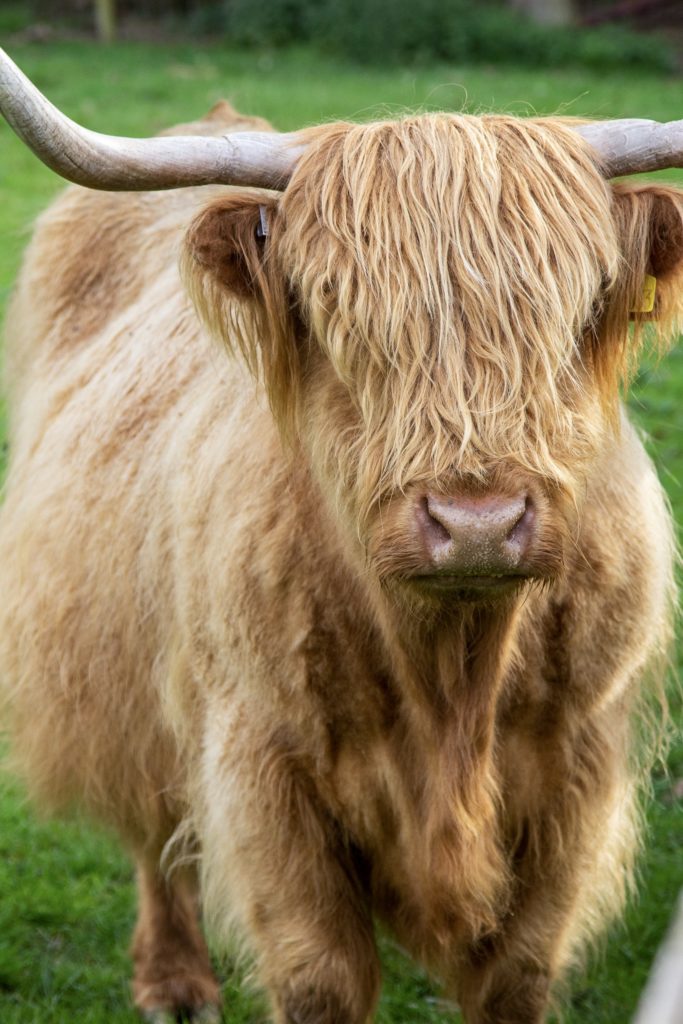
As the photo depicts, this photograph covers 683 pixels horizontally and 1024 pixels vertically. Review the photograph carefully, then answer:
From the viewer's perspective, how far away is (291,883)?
3.08 meters

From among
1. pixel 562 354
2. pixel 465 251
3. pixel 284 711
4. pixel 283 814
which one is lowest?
pixel 283 814

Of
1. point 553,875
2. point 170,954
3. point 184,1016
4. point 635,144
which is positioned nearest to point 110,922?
point 170,954

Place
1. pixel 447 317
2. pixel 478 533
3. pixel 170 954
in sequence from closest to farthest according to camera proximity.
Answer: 1. pixel 478 533
2. pixel 447 317
3. pixel 170 954

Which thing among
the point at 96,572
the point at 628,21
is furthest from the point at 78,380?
the point at 628,21

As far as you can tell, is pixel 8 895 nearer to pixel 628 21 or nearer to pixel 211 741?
pixel 211 741

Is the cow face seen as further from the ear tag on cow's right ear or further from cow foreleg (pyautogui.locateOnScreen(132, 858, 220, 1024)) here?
cow foreleg (pyautogui.locateOnScreen(132, 858, 220, 1024))

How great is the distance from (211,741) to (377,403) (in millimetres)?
937

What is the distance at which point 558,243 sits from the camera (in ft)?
8.48

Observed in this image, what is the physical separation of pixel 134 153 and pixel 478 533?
854 millimetres

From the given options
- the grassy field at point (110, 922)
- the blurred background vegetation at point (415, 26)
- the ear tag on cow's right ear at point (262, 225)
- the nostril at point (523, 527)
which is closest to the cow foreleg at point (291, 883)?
the grassy field at point (110, 922)

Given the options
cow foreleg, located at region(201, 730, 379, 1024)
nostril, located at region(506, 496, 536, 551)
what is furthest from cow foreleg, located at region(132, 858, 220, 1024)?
nostril, located at region(506, 496, 536, 551)

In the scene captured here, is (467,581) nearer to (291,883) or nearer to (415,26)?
(291,883)

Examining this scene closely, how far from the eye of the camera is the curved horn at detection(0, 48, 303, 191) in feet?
7.82

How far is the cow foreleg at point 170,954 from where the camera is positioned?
3990 millimetres
